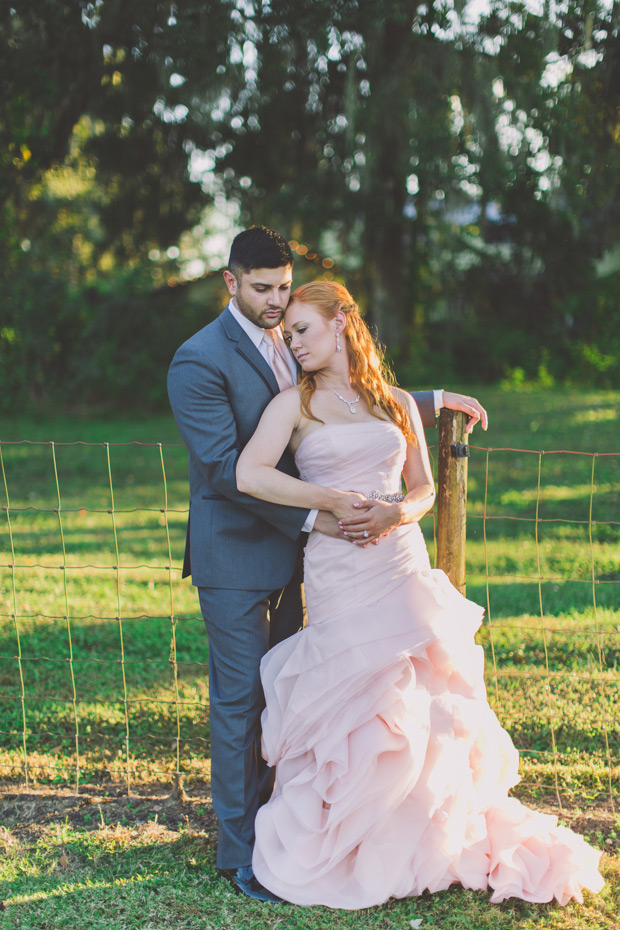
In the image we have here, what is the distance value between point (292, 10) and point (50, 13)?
11.9ft

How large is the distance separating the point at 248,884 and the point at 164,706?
164cm

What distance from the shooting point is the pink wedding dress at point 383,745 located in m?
2.85

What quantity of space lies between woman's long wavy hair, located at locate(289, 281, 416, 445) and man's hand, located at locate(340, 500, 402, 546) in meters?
0.33

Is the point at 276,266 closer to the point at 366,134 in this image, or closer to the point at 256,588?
the point at 256,588

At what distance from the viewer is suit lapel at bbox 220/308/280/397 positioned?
9.92 ft

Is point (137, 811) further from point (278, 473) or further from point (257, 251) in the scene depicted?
point (257, 251)

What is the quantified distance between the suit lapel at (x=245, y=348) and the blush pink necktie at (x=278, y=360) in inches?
2.2

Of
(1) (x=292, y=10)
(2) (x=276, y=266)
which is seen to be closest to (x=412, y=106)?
(1) (x=292, y=10)

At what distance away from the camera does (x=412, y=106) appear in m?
13.0

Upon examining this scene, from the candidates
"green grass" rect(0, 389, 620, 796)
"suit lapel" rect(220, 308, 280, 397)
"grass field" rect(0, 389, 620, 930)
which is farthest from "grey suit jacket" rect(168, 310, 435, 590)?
"green grass" rect(0, 389, 620, 796)

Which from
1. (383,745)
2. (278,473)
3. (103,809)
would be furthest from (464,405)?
(103,809)

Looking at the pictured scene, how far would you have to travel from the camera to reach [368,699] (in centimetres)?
288

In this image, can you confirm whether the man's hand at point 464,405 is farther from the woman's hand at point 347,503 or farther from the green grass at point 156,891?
the green grass at point 156,891

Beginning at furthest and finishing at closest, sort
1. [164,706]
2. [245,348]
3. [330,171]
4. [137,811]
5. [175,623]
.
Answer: [330,171], [175,623], [164,706], [137,811], [245,348]
